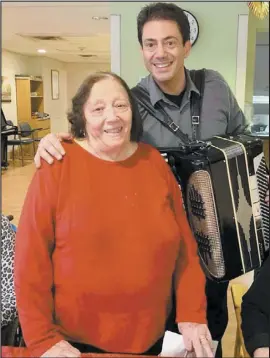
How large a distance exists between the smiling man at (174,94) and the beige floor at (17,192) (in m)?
0.07

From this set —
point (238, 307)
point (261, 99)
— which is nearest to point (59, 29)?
point (261, 99)

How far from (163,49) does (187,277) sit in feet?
1.81

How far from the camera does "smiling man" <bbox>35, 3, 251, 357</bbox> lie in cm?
98

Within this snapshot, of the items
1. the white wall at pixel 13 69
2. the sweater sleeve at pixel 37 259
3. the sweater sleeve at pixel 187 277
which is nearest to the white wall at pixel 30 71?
the white wall at pixel 13 69

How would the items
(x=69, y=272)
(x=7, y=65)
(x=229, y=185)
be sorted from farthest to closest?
(x=7, y=65)
(x=229, y=185)
(x=69, y=272)

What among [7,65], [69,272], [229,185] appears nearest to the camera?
[69,272]

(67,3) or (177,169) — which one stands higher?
(67,3)

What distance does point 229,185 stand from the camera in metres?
1.02

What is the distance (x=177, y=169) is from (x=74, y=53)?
46cm

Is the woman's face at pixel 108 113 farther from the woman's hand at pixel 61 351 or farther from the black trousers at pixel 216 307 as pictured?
the black trousers at pixel 216 307

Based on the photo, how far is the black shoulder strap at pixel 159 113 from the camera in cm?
105

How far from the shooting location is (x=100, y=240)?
2.79ft

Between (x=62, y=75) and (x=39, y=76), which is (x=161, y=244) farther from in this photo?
(x=39, y=76)

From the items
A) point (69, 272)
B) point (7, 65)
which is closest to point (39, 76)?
point (7, 65)
